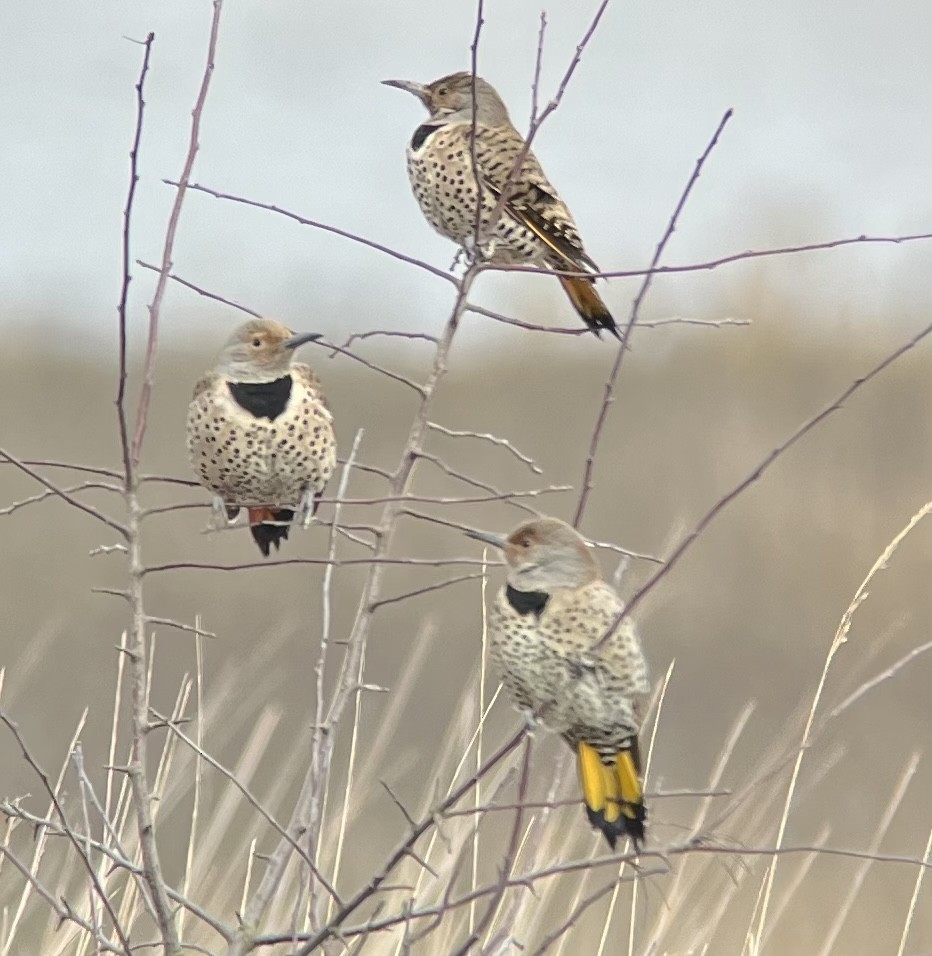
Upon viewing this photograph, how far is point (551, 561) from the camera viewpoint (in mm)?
3119

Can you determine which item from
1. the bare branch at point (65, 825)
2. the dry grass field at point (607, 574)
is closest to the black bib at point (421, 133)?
the bare branch at point (65, 825)

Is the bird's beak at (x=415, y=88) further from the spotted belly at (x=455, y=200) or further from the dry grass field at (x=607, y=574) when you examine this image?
the dry grass field at (x=607, y=574)

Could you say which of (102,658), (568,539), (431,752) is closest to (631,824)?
(568,539)

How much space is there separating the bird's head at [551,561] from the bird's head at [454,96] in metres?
1.62

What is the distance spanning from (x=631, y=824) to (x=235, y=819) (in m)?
6.97

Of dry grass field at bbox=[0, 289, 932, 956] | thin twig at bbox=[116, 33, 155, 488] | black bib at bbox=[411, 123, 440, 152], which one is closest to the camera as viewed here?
thin twig at bbox=[116, 33, 155, 488]

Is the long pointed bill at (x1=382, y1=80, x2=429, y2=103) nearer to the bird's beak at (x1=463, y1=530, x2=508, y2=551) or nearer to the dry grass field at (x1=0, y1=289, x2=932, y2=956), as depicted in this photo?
the bird's beak at (x1=463, y1=530, x2=508, y2=551)

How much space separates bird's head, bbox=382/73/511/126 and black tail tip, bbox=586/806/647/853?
201 cm

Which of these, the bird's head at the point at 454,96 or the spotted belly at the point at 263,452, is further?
the bird's head at the point at 454,96

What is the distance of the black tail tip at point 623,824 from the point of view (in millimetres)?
3017

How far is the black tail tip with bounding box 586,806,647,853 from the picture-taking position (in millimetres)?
3017

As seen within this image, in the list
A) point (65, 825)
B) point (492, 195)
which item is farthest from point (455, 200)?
point (65, 825)

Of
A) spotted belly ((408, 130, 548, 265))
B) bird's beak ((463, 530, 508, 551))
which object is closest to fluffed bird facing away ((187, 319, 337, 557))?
bird's beak ((463, 530, 508, 551))

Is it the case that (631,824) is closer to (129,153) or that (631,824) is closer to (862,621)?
(129,153)
